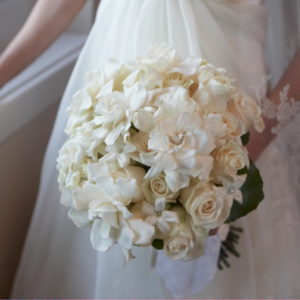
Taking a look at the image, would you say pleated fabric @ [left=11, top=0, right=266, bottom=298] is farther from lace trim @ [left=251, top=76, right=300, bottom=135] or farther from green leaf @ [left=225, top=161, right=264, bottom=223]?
green leaf @ [left=225, top=161, right=264, bottom=223]

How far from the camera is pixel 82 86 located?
67 cm

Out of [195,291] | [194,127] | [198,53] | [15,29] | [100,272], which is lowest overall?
[195,291]

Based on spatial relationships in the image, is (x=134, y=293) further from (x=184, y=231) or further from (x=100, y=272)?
(x=184, y=231)

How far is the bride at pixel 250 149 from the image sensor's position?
0.59 metres

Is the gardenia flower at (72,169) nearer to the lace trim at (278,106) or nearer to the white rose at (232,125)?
the white rose at (232,125)

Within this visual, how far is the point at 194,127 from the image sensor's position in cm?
35

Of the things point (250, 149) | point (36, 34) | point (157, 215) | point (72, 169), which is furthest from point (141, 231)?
point (36, 34)

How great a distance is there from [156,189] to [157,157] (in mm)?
55

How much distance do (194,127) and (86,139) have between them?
14 cm

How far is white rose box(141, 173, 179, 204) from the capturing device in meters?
0.38

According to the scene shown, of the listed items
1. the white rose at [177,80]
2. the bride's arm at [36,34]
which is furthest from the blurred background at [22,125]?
the white rose at [177,80]

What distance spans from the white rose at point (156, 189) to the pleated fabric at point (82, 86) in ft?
0.98

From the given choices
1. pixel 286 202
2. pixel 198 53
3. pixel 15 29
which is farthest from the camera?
pixel 15 29

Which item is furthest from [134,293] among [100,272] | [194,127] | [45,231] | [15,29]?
[15,29]
